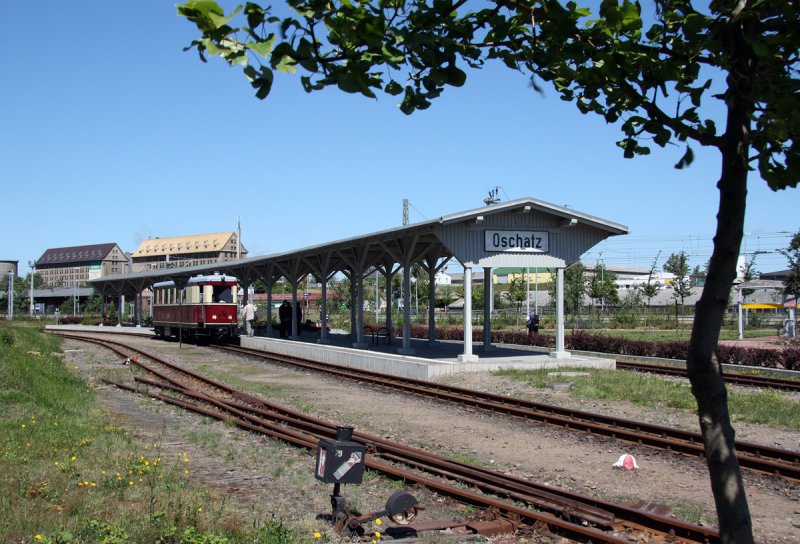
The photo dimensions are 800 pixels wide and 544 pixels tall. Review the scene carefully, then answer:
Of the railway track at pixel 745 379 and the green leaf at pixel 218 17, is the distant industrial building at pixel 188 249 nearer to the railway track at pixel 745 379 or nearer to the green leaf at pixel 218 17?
the railway track at pixel 745 379

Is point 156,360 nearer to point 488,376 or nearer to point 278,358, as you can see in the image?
point 278,358

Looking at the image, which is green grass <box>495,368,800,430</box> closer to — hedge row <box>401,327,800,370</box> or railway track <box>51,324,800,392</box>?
railway track <box>51,324,800,392</box>

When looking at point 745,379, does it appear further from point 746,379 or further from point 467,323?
point 467,323

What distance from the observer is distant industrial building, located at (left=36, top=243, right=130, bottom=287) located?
172125 mm

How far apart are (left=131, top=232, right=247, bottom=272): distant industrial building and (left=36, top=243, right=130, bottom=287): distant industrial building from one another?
4.80 m

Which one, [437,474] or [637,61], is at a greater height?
[637,61]

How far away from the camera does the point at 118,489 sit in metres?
7.29

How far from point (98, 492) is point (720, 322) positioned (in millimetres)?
6161

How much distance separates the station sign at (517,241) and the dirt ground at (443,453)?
4.71 metres

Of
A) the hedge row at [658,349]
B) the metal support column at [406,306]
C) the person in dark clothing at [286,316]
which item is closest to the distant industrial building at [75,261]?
the person in dark clothing at [286,316]

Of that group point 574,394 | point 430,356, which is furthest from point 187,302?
point 574,394

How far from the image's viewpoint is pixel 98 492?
7125 millimetres

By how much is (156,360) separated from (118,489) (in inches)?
688

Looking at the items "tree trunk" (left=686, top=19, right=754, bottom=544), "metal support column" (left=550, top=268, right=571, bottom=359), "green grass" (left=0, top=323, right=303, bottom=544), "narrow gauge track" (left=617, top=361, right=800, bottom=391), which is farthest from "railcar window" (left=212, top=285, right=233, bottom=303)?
"tree trunk" (left=686, top=19, right=754, bottom=544)
